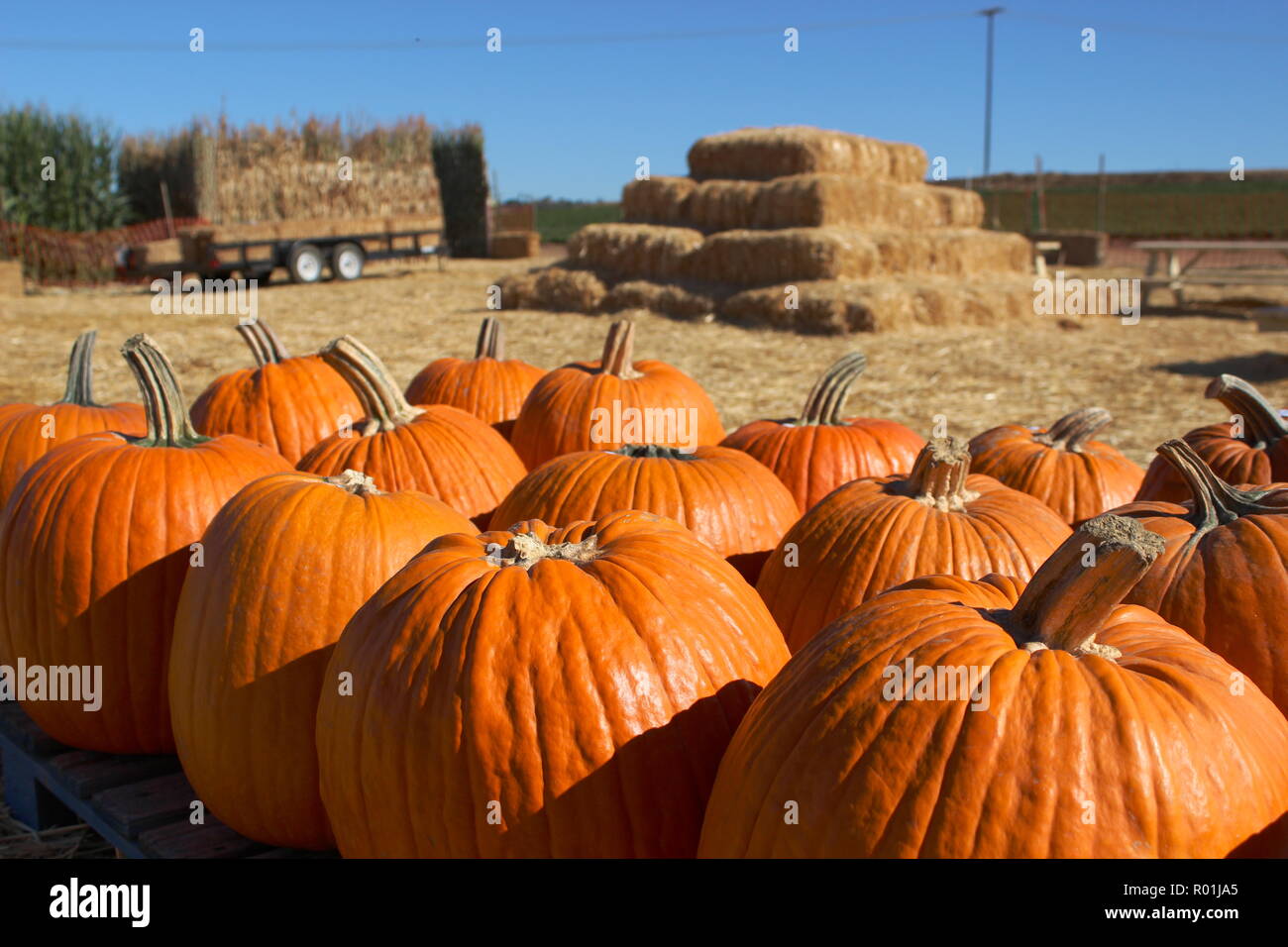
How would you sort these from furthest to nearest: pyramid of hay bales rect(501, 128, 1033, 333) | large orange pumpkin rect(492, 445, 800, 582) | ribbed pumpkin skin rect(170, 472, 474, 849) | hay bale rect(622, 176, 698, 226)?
hay bale rect(622, 176, 698, 226) → pyramid of hay bales rect(501, 128, 1033, 333) → large orange pumpkin rect(492, 445, 800, 582) → ribbed pumpkin skin rect(170, 472, 474, 849)

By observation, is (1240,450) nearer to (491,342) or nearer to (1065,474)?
(1065,474)

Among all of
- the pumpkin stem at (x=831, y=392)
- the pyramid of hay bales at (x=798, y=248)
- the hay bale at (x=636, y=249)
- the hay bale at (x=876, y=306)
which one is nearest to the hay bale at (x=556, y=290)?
the pyramid of hay bales at (x=798, y=248)

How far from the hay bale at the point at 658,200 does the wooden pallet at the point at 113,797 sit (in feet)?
49.4

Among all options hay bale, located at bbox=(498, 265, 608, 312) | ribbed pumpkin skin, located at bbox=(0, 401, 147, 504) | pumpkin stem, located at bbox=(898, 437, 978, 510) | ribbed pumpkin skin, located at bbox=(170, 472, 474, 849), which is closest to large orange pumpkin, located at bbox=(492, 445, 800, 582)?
pumpkin stem, located at bbox=(898, 437, 978, 510)

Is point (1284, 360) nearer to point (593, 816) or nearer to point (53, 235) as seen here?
point (593, 816)

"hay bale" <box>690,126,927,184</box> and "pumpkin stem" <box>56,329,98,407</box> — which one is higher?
"hay bale" <box>690,126,927,184</box>

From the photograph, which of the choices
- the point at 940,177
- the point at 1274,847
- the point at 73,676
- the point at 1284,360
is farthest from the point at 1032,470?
the point at 1284,360

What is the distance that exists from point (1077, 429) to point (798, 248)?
11052 mm

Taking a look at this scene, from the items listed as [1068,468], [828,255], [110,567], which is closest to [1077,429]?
[1068,468]

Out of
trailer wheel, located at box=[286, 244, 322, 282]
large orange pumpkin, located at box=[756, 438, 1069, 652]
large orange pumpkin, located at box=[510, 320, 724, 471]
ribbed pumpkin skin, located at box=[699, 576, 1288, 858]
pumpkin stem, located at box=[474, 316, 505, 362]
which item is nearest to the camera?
Answer: ribbed pumpkin skin, located at box=[699, 576, 1288, 858]

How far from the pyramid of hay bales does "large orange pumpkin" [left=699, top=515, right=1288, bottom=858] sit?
38.0 feet

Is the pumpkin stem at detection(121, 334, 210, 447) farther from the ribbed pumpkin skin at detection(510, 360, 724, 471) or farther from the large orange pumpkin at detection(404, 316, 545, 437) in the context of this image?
the large orange pumpkin at detection(404, 316, 545, 437)

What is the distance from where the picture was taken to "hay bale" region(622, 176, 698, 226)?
17.3 m
